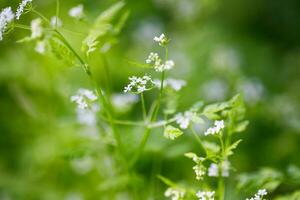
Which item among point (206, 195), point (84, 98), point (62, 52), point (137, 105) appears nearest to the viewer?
point (206, 195)

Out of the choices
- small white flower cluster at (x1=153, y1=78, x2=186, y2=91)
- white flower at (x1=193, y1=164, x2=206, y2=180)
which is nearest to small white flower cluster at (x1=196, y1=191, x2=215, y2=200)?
white flower at (x1=193, y1=164, x2=206, y2=180)

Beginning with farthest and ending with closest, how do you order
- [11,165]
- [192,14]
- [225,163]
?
[192,14] → [11,165] → [225,163]

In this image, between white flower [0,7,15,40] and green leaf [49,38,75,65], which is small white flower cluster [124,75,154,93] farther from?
white flower [0,7,15,40]

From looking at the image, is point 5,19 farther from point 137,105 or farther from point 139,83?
point 137,105

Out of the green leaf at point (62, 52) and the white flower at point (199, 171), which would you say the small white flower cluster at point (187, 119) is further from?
the green leaf at point (62, 52)

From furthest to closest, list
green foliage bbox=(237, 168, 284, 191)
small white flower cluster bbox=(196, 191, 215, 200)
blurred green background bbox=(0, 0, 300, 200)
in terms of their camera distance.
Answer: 1. blurred green background bbox=(0, 0, 300, 200)
2. green foliage bbox=(237, 168, 284, 191)
3. small white flower cluster bbox=(196, 191, 215, 200)

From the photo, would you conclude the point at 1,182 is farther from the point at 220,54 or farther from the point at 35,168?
the point at 220,54

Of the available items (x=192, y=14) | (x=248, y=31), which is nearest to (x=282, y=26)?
(x=248, y=31)

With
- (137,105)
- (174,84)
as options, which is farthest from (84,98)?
(137,105)
